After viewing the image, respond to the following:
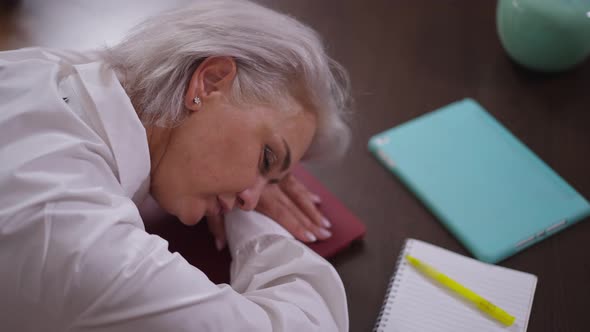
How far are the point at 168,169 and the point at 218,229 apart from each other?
0.16 metres

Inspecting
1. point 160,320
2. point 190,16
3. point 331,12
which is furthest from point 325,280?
point 331,12

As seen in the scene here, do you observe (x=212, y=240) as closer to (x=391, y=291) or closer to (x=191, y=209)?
(x=191, y=209)

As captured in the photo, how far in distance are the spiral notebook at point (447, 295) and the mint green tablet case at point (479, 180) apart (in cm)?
4

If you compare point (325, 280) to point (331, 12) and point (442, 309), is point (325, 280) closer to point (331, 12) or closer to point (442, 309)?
point (442, 309)

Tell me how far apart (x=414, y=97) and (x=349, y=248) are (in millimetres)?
379

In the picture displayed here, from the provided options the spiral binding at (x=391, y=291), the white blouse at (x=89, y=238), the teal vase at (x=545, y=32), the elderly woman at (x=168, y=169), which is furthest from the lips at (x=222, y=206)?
the teal vase at (x=545, y=32)

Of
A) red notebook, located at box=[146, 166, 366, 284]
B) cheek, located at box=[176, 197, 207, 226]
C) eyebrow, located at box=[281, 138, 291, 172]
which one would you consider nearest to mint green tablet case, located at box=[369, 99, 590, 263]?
red notebook, located at box=[146, 166, 366, 284]

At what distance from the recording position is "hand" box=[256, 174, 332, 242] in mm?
884

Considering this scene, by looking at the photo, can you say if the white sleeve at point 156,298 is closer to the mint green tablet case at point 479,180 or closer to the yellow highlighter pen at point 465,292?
the yellow highlighter pen at point 465,292

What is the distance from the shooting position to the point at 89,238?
57 cm

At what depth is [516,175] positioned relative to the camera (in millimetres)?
969

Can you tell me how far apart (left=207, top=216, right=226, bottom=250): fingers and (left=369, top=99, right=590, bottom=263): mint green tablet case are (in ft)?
1.01

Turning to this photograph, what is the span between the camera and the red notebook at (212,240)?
0.85m

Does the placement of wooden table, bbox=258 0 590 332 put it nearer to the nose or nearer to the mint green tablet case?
the mint green tablet case
